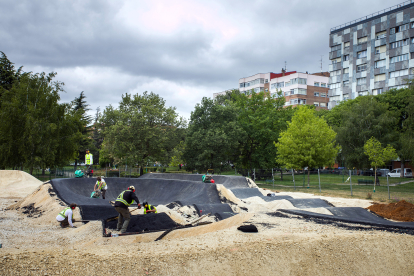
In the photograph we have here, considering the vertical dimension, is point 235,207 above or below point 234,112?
below

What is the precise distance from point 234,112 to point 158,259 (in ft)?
97.1

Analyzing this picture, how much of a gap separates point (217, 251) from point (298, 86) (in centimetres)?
6375

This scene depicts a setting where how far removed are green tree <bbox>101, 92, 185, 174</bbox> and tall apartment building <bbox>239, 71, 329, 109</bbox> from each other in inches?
1344

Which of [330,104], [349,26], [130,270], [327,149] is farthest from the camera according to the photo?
[330,104]

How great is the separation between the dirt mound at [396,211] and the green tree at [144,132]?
72.4ft

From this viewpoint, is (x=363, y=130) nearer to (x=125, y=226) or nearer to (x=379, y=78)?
(x=379, y=78)

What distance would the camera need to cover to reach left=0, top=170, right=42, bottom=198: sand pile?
873 inches

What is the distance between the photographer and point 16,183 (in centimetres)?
2439

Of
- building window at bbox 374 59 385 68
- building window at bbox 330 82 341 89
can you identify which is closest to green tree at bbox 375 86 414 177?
building window at bbox 374 59 385 68

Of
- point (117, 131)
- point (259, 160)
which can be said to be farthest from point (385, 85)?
point (117, 131)

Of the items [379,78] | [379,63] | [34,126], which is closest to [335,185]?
[34,126]

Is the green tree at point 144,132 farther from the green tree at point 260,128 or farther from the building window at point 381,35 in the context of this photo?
the building window at point 381,35

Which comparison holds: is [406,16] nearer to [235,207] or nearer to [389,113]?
[389,113]

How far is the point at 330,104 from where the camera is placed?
63.0 metres
